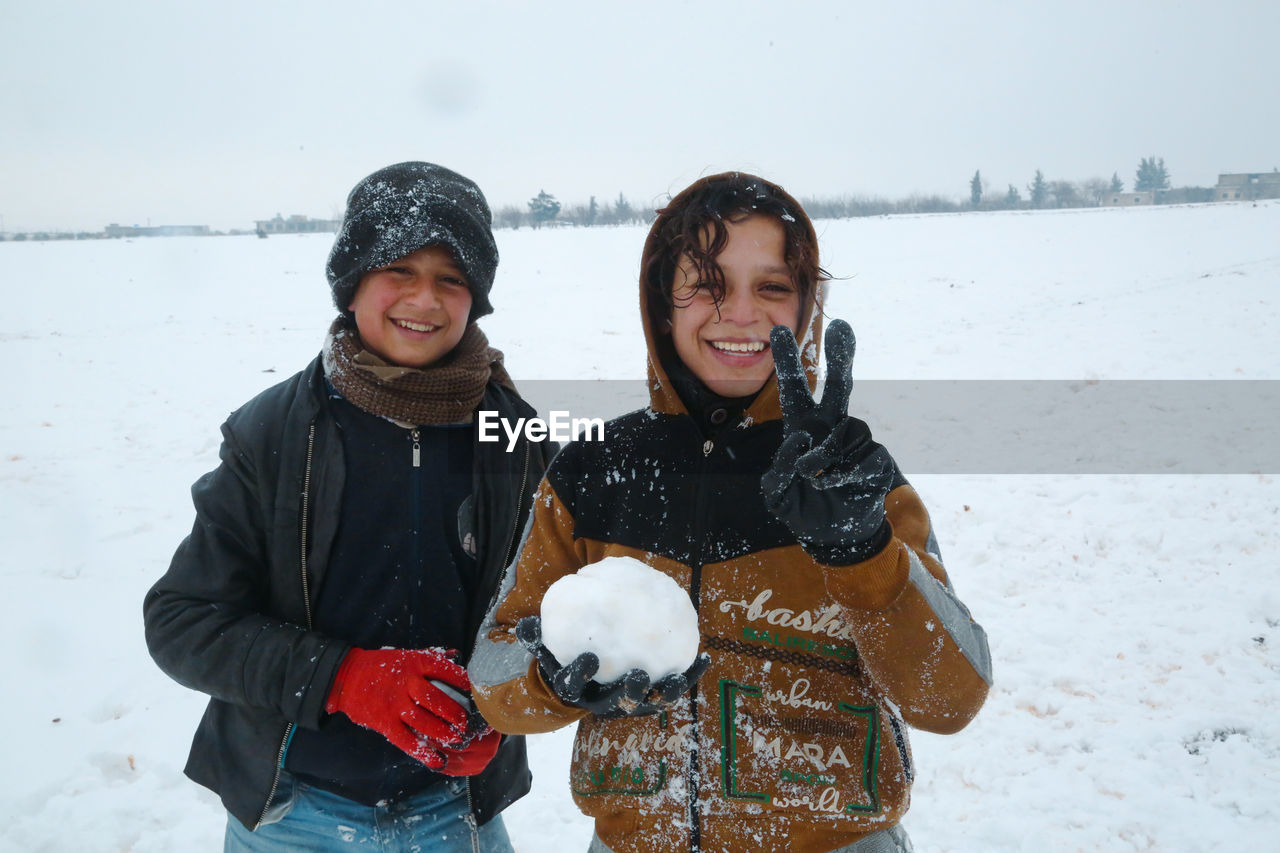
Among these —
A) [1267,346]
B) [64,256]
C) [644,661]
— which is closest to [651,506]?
[644,661]

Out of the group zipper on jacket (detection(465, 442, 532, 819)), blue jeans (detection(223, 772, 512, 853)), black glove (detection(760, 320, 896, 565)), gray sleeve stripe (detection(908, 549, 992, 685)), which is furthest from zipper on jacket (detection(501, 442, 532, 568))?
gray sleeve stripe (detection(908, 549, 992, 685))

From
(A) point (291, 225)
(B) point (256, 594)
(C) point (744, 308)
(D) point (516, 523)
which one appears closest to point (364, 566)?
(B) point (256, 594)

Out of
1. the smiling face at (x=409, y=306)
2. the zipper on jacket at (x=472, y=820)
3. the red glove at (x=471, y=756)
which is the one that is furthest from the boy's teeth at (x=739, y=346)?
the zipper on jacket at (x=472, y=820)

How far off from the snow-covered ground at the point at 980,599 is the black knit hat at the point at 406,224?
0.96 meters

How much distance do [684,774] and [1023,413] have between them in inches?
304

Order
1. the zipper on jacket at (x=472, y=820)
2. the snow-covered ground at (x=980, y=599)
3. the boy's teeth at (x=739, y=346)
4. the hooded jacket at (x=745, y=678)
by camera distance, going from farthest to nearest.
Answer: the snow-covered ground at (x=980, y=599) < the zipper on jacket at (x=472, y=820) < the boy's teeth at (x=739, y=346) < the hooded jacket at (x=745, y=678)

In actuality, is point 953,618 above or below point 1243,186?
below

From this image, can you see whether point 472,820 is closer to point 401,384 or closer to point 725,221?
point 401,384

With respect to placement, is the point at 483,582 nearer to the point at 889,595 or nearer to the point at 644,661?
the point at 644,661

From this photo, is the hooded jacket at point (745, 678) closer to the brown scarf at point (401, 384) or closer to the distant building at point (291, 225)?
the brown scarf at point (401, 384)

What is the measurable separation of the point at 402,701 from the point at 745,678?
0.79 metres

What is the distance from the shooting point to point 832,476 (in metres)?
1.26

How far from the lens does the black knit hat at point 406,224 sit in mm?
1851

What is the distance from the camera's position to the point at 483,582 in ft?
6.44
